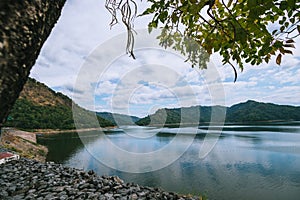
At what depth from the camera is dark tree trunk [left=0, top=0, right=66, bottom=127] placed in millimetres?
719

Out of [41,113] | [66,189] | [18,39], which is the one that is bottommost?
[66,189]

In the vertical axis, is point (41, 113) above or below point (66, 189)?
above

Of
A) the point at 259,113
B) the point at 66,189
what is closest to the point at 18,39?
the point at 66,189

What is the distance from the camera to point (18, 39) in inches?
29.7

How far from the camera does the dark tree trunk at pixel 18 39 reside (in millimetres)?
719

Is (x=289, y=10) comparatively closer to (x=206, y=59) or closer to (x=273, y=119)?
(x=206, y=59)

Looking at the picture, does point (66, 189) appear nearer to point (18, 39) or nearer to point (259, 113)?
point (18, 39)

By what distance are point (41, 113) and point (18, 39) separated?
56.6 m

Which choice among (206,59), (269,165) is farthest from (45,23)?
(269,165)

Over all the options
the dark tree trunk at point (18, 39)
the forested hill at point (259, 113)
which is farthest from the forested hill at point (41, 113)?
the dark tree trunk at point (18, 39)

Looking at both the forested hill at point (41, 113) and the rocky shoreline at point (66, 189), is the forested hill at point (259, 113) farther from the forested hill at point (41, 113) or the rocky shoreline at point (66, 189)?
the rocky shoreline at point (66, 189)

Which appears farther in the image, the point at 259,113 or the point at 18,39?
the point at 259,113

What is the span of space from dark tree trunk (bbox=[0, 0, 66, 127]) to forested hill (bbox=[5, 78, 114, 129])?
121 ft

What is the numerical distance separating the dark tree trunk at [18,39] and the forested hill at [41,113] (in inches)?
1455
